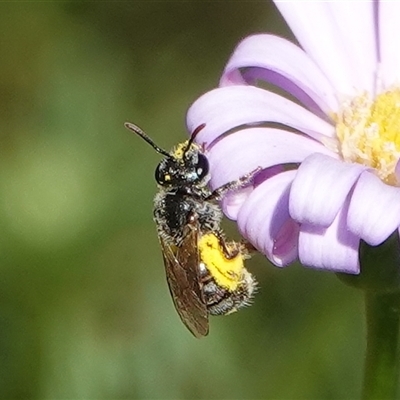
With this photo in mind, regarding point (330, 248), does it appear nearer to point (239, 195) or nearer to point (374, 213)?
point (374, 213)

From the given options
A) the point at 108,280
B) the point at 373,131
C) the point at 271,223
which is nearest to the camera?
the point at 271,223

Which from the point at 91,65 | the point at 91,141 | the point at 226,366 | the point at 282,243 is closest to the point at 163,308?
the point at 226,366

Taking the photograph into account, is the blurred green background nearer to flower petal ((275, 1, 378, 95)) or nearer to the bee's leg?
flower petal ((275, 1, 378, 95))

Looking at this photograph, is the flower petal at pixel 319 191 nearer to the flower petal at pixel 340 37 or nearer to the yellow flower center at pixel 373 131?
the yellow flower center at pixel 373 131

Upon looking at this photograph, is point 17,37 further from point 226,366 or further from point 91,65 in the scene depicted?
point 226,366

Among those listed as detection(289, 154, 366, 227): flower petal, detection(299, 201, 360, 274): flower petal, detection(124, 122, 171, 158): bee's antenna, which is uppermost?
detection(124, 122, 171, 158): bee's antenna

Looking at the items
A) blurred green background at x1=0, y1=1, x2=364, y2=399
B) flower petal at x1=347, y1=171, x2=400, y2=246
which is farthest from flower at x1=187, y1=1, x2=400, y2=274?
blurred green background at x1=0, y1=1, x2=364, y2=399

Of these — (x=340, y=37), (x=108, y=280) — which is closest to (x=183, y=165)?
(x=340, y=37)
